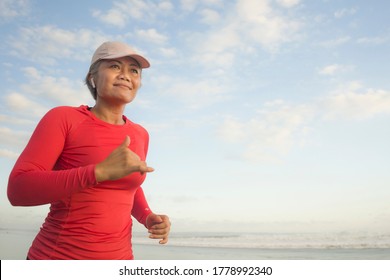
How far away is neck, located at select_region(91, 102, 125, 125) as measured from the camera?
1979 mm

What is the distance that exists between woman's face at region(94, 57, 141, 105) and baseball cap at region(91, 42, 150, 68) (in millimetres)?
40

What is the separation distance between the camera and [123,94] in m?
1.94

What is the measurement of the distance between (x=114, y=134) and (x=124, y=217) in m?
0.42

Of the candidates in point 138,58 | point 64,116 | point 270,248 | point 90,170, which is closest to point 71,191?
point 90,170

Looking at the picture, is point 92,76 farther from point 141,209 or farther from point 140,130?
point 141,209

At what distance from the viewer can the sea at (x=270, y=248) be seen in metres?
9.29

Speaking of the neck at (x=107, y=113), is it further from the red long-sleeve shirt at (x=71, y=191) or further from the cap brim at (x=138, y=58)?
the cap brim at (x=138, y=58)

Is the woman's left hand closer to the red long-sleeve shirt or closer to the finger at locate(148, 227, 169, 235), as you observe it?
the finger at locate(148, 227, 169, 235)

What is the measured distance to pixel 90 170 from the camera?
4.95 ft

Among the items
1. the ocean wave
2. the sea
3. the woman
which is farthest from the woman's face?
the ocean wave

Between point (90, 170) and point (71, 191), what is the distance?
13 cm

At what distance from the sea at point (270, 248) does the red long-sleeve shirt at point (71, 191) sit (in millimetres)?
6670
